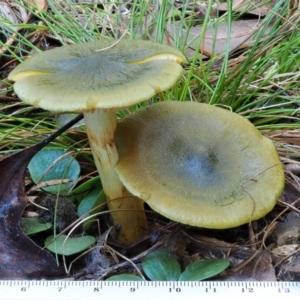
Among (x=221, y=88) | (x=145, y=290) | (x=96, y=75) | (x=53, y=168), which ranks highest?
(x=96, y=75)

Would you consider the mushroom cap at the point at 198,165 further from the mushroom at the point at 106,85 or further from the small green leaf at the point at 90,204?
the small green leaf at the point at 90,204

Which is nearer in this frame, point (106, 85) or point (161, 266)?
point (106, 85)

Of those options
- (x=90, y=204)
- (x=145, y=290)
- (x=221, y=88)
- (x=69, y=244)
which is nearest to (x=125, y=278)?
(x=145, y=290)

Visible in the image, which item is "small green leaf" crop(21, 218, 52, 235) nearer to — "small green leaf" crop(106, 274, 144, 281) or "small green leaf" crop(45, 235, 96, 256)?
"small green leaf" crop(45, 235, 96, 256)

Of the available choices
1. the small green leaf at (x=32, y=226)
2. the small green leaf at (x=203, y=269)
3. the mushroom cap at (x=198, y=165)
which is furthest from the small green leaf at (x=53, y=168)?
the small green leaf at (x=203, y=269)

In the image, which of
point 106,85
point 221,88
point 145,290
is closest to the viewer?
point 106,85

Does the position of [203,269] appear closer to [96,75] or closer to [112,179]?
[112,179]

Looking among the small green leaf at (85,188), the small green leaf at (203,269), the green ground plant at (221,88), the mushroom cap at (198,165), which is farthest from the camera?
the green ground plant at (221,88)
